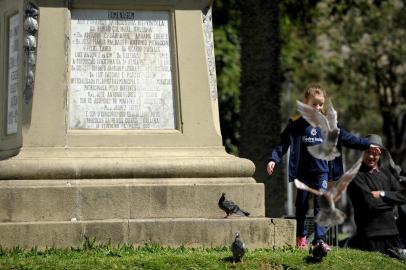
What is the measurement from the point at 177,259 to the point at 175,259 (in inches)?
0.8

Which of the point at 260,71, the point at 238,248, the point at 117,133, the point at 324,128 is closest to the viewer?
the point at 238,248

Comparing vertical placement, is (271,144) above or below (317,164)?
above

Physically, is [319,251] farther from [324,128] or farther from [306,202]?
[306,202]

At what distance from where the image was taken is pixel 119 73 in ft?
40.8

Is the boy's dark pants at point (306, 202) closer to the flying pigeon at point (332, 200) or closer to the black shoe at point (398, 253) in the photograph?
the black shoe at point (398, 253)

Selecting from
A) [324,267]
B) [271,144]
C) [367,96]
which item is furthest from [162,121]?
[367,96]

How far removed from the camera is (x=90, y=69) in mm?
12391

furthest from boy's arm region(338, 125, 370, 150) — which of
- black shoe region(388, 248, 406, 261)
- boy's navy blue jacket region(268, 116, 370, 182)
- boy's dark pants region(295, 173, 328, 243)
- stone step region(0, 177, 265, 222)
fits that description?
black shoe region(388, 248, 406, 261)

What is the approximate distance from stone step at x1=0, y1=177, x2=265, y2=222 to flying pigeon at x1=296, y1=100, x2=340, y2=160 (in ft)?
4.91

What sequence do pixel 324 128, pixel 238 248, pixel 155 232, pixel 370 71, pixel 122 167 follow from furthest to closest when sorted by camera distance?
pixel 370 71 < pixel 122 167 < pixel 155 232 < pixel 324 128 < pixel 238 248

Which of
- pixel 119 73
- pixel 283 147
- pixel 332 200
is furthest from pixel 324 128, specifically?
pixel 119 73

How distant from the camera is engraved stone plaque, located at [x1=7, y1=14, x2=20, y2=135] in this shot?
12734 millimetres

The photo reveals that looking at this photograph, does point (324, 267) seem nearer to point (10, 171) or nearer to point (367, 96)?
point (10, 171)

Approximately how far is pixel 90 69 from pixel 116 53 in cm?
32
